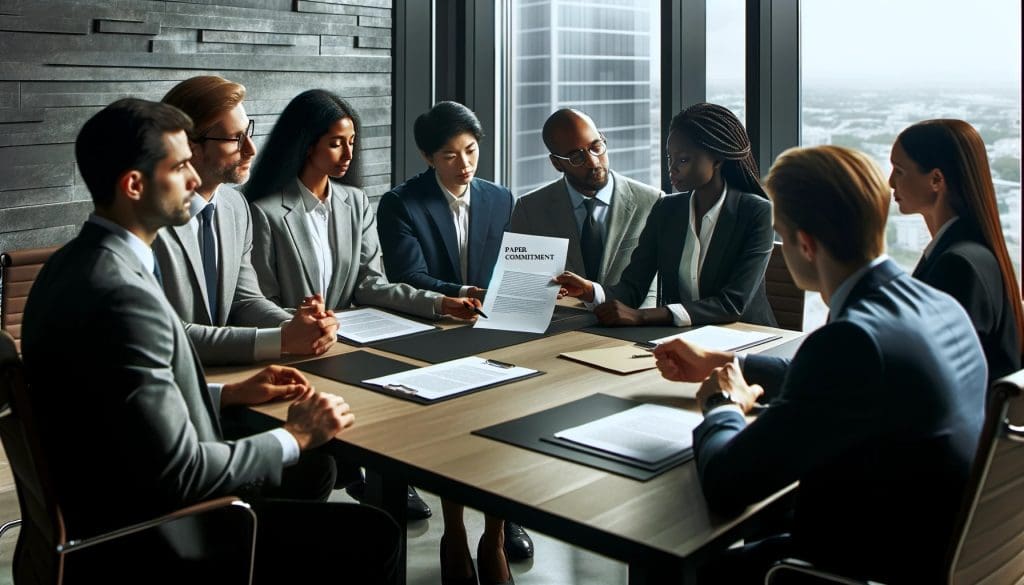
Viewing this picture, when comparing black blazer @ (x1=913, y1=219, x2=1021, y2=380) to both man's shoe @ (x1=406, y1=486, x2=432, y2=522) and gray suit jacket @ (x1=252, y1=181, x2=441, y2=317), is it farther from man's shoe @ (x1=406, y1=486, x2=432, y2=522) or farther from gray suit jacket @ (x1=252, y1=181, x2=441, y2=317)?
man's shoe @ (x1=406, y1=486, x2=432, y2=522)

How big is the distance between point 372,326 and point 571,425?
43.5 inches

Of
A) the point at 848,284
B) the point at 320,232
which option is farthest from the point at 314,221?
the point at 848,284

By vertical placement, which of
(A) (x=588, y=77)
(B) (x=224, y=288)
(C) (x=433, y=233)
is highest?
(A) (x=588, y=77)

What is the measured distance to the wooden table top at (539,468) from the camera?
5.20 ft

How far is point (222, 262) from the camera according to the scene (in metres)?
2.95

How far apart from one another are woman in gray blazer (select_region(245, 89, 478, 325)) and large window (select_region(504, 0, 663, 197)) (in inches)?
67.2

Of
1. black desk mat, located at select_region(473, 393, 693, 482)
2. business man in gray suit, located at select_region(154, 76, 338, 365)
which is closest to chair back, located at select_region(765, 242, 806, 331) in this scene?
black desk mat, located at select_region(473, 393, 693, 482)

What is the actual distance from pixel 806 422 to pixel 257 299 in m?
1.87

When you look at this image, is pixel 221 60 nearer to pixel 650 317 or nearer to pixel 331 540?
pixel 650 317

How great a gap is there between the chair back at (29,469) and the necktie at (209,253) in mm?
1024

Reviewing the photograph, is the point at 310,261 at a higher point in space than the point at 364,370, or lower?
higher

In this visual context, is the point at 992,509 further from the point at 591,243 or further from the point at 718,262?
the point at 591,243

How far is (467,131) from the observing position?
3.72 metres

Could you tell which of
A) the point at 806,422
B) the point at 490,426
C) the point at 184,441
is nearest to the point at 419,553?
the point at 490,426
